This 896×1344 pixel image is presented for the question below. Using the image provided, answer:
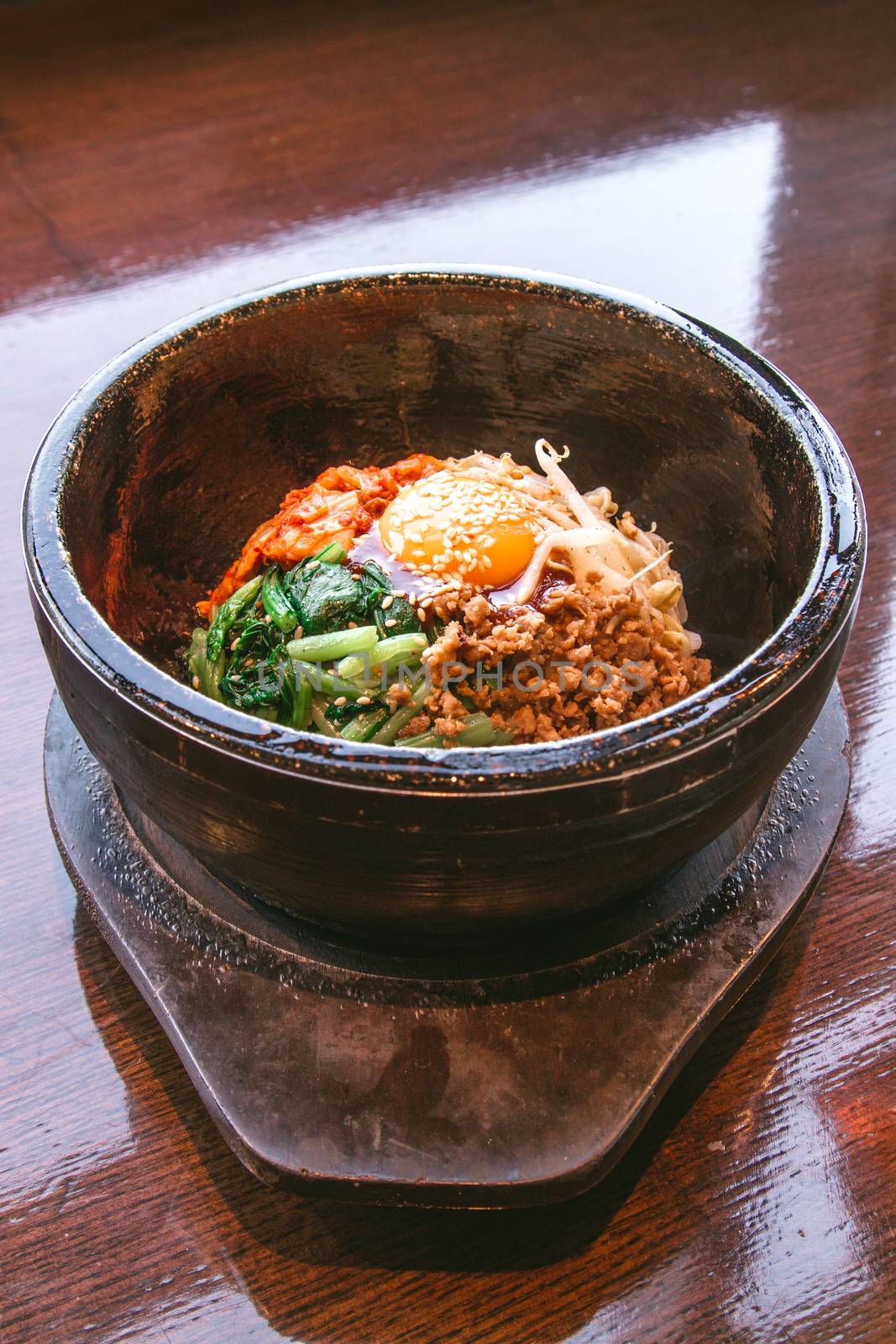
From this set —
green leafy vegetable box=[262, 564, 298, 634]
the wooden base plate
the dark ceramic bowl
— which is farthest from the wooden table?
green leafy vegetable box=[262, 564, 298, 634]

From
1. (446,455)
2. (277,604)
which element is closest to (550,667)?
(277,604)

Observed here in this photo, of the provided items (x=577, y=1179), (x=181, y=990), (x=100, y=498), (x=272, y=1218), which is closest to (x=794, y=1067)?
(x=577, y=1179)

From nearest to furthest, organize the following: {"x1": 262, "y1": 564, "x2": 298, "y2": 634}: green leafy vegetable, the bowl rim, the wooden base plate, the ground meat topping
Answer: the bowl rim, the wooden base plate, the ground meat topping, {"x1": 262, "y1": 564, "x2": 298, "y2": 634}: green leafy vegetable

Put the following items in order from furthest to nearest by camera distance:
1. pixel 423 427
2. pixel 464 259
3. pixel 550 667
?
pixel 464 259 < pixel 423 427 < pixel 550 667

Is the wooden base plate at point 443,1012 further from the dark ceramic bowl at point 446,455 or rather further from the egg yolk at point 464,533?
the egg yolk at point 464,533

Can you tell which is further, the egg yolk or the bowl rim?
the egg yolk

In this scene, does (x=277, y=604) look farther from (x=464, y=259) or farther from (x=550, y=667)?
(x=464, y=259)

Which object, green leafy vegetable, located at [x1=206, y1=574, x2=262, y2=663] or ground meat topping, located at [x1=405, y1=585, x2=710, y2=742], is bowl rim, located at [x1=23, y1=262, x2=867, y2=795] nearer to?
ground meat topping, located at [x1=405, y1=585, x2=710, y2=742]
